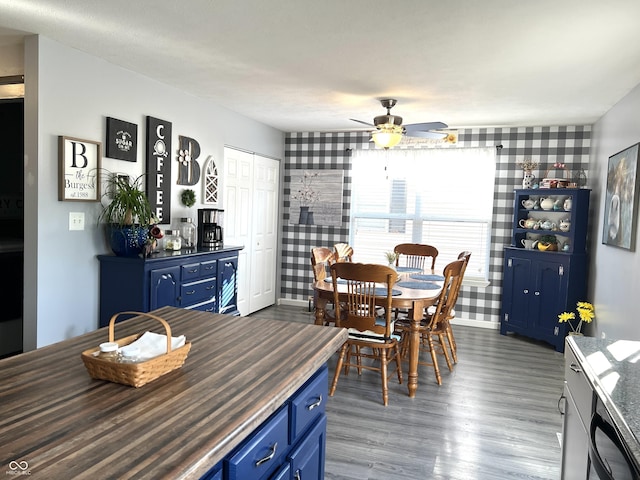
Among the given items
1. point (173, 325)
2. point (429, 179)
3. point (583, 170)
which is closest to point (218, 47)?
point (173, 325)

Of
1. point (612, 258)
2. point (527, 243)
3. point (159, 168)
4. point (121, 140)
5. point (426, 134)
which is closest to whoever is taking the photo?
point (121, 140)

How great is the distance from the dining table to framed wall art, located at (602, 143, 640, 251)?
1.43 m

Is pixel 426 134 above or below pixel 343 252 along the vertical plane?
above

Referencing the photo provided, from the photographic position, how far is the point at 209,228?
14.3ft

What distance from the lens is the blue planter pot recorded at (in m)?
3.32

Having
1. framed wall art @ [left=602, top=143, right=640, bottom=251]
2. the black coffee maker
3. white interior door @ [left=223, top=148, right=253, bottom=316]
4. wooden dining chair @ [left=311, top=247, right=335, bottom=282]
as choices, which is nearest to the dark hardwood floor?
wooden dining chair @ [left=311, top=247, right=335, bottom=282]

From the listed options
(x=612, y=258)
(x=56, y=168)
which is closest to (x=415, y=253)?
(x=612, y=258)

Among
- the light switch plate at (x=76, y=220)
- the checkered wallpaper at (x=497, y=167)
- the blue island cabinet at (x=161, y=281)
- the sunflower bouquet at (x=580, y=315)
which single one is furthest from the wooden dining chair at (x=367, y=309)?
the checkered wallpaper at (x=497, y=167)

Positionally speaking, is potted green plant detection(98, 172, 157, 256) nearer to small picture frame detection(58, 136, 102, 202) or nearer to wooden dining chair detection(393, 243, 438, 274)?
small picture frame detection(58, 136, 102, 202)

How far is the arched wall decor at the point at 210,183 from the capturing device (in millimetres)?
4691

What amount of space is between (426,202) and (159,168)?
3.25 meters

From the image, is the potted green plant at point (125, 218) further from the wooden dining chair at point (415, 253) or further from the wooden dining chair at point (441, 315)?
the wooden dining chair at point (415, 253)

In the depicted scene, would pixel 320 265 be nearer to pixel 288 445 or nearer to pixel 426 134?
pixel 426 134

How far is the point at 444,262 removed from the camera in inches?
225
